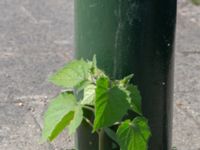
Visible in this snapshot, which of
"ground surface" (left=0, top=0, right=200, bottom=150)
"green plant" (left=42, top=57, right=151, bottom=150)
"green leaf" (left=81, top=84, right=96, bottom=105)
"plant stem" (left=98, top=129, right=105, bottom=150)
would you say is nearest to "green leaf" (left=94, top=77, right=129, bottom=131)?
"green plant" (left=42, top=57, right=151, bottom=150)

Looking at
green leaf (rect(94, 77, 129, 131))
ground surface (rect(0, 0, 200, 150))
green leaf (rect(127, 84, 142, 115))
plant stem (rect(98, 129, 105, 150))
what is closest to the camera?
green leaf (rect(94, 77, 129, 131))

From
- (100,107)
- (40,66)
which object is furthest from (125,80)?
(40,66)

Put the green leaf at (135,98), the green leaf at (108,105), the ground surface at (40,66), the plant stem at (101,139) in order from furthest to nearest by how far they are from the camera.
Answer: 1. the ground surface at (40,66)
2. the plant stem at (101,139)
3. the green leaf at (135,98)
4. the green leaf at (108,105)

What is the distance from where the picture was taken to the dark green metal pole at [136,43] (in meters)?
3.43

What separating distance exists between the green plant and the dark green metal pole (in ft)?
0.33

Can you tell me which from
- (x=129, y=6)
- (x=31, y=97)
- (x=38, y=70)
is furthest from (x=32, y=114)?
(x=129, y=6)

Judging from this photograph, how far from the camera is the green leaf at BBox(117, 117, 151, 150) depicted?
10.9 ft

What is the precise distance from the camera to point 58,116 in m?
3.46

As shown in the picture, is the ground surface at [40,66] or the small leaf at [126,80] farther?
the ground surface at [40,66]

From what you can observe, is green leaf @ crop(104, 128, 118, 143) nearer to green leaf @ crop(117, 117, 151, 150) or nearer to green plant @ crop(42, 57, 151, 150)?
green plant @ crop(42, 57, 151, 150)

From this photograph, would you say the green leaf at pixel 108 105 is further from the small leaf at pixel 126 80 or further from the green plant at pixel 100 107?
the small leaf at pixel 126 80

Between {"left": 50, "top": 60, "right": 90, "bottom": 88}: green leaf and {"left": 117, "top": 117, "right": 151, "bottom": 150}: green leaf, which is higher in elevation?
{"left": 50, "top": 60, "right": 90, "bottom": 88}: green leaf

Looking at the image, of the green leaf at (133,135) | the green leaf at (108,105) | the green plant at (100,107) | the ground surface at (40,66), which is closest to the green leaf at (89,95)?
the green plant at (100,107)

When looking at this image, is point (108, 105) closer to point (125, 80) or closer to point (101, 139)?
point (125, 80)
